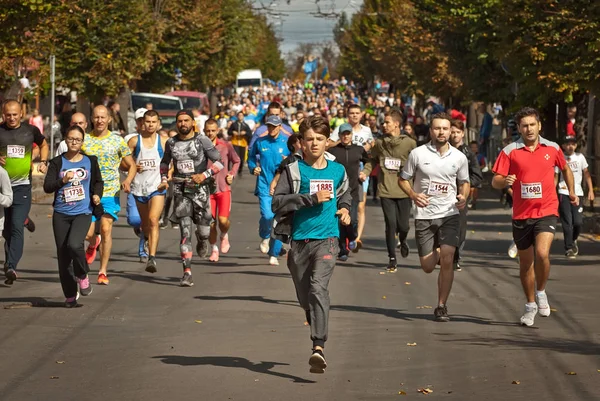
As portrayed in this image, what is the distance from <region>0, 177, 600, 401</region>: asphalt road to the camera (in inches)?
314

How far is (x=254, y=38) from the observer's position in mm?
71688

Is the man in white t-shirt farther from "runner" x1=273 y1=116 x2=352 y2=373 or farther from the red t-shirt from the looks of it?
"runner" x1=273 y1=116 x2=352 y2=373

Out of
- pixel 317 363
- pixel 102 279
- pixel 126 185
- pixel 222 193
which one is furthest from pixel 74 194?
pixel 222 193

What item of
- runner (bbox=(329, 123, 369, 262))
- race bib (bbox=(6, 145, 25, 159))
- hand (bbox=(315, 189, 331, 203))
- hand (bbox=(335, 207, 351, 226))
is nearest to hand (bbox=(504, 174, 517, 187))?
hand (bbox=(335, 207, 351, 226))

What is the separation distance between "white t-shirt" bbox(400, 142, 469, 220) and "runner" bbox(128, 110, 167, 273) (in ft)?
11.5

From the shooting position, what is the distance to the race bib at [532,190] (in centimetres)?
1082

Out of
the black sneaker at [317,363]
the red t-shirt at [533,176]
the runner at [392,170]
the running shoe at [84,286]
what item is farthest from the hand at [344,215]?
the runner at [392,170]

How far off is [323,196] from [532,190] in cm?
294

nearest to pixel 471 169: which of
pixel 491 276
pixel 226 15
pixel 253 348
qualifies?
pixel 491 276

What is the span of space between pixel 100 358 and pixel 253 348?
1.08 m

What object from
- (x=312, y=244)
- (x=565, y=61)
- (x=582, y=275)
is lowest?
(x=582, y=275)

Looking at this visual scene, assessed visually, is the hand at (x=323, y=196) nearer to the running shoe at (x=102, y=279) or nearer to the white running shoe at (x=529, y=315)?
the white running shoe at (x=529, y=315)

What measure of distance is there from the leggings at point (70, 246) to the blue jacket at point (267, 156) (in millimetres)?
4454

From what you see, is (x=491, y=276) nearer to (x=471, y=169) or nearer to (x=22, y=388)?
(x=471, y=169)
